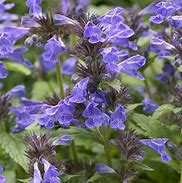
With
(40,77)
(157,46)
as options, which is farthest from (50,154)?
(40,77)

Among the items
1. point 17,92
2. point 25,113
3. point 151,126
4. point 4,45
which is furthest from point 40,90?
point 151,126

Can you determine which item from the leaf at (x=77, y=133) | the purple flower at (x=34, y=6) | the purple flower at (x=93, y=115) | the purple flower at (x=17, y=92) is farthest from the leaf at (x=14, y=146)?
the purple flower at (x=34, y=6)

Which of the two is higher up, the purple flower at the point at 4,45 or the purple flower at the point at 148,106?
the purple flower at the point at 4,45

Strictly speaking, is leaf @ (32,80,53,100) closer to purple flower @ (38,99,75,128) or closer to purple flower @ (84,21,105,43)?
purple flower @ (38,99,75,128)

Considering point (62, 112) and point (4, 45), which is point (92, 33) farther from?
point (4, 45)

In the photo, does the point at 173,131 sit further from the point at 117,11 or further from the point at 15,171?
the point at 15,171

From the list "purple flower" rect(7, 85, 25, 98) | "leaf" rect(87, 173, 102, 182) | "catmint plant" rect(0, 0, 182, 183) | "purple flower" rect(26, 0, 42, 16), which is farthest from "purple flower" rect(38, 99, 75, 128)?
"purple flower" rect(7, 85, 25, 98)

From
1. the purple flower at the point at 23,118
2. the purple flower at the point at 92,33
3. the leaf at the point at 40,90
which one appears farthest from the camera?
the leaf at the point at 40,90

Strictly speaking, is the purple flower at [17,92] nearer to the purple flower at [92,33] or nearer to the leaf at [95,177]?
the leaf at [95,177]
